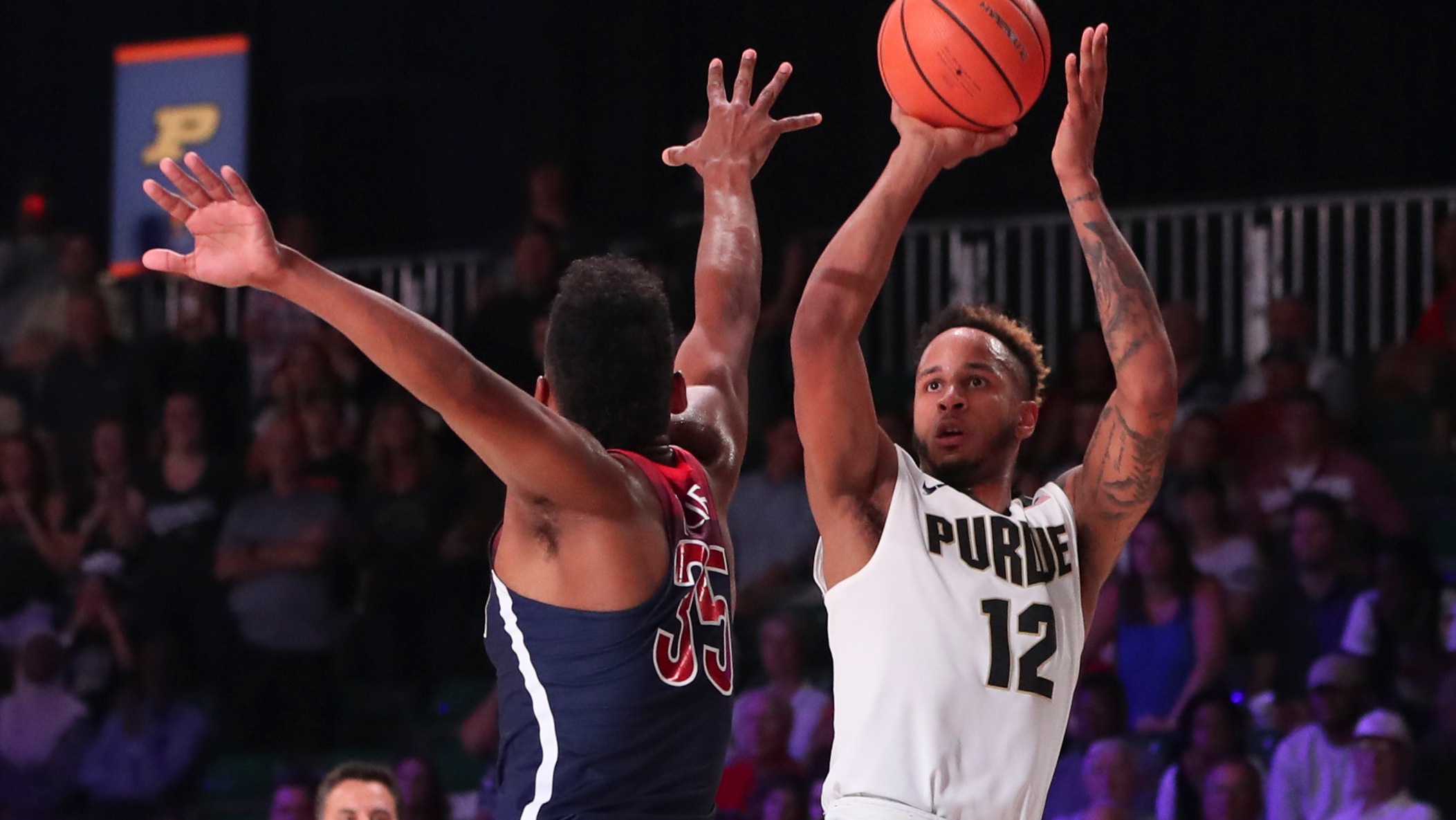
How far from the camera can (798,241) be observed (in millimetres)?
8305

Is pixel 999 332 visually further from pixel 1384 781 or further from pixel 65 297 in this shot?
pixel 65 297

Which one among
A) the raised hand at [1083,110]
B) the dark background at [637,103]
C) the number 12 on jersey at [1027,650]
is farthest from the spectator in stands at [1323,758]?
the dark background at [637,103]

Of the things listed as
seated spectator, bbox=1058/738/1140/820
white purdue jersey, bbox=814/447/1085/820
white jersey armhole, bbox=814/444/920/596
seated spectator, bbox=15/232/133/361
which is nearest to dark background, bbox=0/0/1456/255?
seated spectator, bbox=15/232/133/361

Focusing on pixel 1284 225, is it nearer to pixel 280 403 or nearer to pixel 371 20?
pixel 280 403

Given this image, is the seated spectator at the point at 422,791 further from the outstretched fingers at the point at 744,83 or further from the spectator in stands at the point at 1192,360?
the outstretched fingers at the point at 744,83

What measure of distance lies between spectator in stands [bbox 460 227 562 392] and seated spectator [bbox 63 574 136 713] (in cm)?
206

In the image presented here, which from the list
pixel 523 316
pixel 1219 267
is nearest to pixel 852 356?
pixel 523 316

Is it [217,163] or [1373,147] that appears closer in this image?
[1373,147]

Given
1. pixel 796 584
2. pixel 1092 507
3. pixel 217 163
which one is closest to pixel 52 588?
pixel 796 584

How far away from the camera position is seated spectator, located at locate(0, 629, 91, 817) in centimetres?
839

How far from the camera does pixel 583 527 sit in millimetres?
2791

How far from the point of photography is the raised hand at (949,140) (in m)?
3.54

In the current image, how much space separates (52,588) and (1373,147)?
7.45 m

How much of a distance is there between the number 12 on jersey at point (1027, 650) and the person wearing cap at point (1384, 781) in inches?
119
